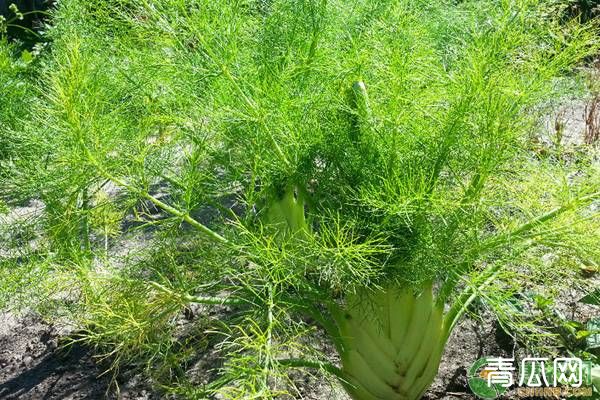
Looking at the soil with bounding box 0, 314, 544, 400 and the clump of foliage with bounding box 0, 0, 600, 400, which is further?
the soil with bounding box 0, 314, 544, 400

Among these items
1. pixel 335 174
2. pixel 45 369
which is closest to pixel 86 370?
pixel 45 369

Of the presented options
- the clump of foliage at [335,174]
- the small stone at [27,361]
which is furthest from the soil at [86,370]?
the clump of foliage at [335,174]

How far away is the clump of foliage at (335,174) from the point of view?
1.33 meters

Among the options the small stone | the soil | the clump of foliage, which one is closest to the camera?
the clump of foliage

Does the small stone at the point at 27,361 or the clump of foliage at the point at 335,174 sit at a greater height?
the clump of foliage at the point at 335,174

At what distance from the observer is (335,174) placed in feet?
4.76

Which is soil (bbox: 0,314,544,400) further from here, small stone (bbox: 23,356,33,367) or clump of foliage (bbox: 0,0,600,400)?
clump of foliage (bbox: 0,0,600,400)

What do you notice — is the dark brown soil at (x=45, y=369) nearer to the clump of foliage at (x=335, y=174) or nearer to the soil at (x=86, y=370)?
the soil at (x=86, y=370)

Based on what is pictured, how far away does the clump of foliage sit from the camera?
4.37 feet

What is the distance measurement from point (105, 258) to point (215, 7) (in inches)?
24.8

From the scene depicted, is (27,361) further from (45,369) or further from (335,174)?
(335,174)

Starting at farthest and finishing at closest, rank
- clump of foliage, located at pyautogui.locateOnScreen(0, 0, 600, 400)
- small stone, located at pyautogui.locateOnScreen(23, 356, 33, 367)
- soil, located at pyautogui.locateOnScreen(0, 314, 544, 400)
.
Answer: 1. small stone, located at pyautogui.locateOnScreen(23, 356, 33, 367)
2. soil, located at pyautogui.locateOnScreen(0, 314, 544, 400)
3. clump of foliage, located at pyautogui.locateOnScreen(0, 0, 600, 400)

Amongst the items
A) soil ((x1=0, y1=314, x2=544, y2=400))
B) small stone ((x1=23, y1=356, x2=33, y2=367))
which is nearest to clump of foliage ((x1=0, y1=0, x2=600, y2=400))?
soil ((x1=0, y1=314, x2=544, y2=400))

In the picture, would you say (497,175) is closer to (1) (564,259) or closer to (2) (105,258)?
(1) (564,259)
